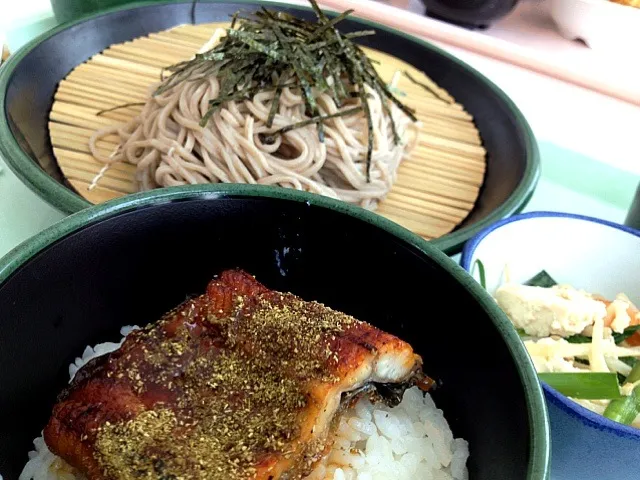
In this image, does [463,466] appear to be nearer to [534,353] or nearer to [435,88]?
[534,353]

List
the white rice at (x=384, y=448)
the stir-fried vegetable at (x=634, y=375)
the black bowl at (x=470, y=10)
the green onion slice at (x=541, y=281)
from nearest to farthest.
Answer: the white rice at (x=384, y=448) < the stir-fried vegetable at (x=634, y=375) < the green onion slice at (x=541, y=281) < the black bowl at (x=470, y=10)

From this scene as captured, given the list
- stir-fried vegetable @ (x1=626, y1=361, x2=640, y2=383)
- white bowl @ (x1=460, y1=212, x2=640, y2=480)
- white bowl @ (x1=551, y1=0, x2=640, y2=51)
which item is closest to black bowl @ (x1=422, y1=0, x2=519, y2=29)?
white bowl @ (x1=551, y1=0, x2=640, y2=51)

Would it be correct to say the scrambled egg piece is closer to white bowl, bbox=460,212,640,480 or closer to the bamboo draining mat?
white bowl, bbox=460,212,640,480

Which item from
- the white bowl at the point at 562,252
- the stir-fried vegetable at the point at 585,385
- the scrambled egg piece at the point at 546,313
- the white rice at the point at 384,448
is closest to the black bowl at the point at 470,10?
the white bowl at the point at 562,252

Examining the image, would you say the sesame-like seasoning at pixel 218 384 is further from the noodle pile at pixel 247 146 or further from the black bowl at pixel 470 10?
the black bowl at pixel 470 10

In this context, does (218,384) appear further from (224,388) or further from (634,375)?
(634,375)

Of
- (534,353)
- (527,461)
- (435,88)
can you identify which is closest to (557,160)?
(435,88)
